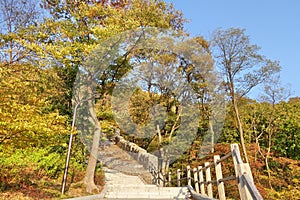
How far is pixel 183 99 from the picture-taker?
15062mm

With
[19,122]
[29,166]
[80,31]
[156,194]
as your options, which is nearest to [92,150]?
[29,166]

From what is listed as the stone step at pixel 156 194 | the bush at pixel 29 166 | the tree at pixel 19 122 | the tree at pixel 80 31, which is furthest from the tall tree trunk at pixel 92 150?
the tree at pixel 19 122

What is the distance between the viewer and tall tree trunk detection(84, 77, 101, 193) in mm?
9305

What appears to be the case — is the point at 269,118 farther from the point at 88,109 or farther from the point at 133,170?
the point at 88,109

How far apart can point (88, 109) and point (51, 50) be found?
3.10 m

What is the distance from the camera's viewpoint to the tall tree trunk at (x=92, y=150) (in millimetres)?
9305

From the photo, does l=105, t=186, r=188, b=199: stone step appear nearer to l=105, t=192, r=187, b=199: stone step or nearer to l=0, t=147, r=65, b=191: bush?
l=105, t=192, r=187, b=199: stone step

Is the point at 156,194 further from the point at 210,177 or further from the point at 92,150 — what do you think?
the point at 92,150

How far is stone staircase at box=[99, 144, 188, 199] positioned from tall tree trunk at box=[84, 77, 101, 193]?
1.86ft

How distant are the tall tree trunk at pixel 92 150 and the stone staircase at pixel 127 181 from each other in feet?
1.86

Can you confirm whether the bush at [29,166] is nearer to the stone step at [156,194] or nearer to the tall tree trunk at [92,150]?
the tall tree trunk at [92,150]

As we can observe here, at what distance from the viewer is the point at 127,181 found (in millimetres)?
14133

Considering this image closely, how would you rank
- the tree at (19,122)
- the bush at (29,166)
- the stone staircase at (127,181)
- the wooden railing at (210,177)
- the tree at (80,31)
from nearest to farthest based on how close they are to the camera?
the wooden railing at (210,177) → the tree at (19,122) → the bush at (29,166) → the stone staircase at (127,181) → the tree at (80,31)

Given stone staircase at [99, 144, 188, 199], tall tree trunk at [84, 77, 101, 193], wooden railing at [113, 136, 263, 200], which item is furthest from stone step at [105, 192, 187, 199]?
tall tree trunk at [84, 77, 101, 193]
